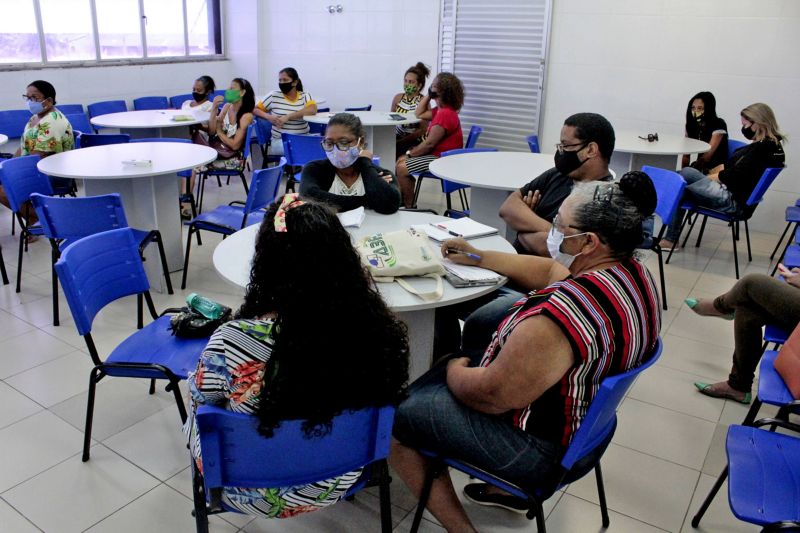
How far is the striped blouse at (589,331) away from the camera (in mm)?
1593

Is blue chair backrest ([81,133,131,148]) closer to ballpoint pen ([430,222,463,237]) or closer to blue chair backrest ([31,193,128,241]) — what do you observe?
blue chair backrest ([31,193,128,241])

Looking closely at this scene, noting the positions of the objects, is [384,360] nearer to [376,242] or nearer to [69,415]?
[376,242]

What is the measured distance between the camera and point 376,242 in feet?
7.79

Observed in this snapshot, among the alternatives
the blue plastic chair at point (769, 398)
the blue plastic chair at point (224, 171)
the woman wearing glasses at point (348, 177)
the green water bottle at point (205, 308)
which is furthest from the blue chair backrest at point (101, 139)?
the blue plastic chair at point (769, 398)

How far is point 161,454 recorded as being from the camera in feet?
8.49

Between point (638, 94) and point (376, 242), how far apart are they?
17.3 ft

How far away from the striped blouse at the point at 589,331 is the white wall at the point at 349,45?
6704 millimetres

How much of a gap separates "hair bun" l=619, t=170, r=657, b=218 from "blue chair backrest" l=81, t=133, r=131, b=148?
14.6ft

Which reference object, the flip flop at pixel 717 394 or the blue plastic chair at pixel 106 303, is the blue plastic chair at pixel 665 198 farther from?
the blue plastic chair at pixel 106 303

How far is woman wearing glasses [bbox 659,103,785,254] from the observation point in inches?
189

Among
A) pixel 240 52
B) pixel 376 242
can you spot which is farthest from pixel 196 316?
pixel 240 52

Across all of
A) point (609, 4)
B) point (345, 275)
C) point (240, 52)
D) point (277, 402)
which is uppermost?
point (609, 4)

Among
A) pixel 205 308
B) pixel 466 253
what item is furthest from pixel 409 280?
pixel 205 308

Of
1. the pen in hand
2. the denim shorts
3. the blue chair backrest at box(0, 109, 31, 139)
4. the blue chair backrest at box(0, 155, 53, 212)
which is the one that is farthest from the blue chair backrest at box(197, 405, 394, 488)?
the blue chair backrest at box(0, 109, 31, 139)
